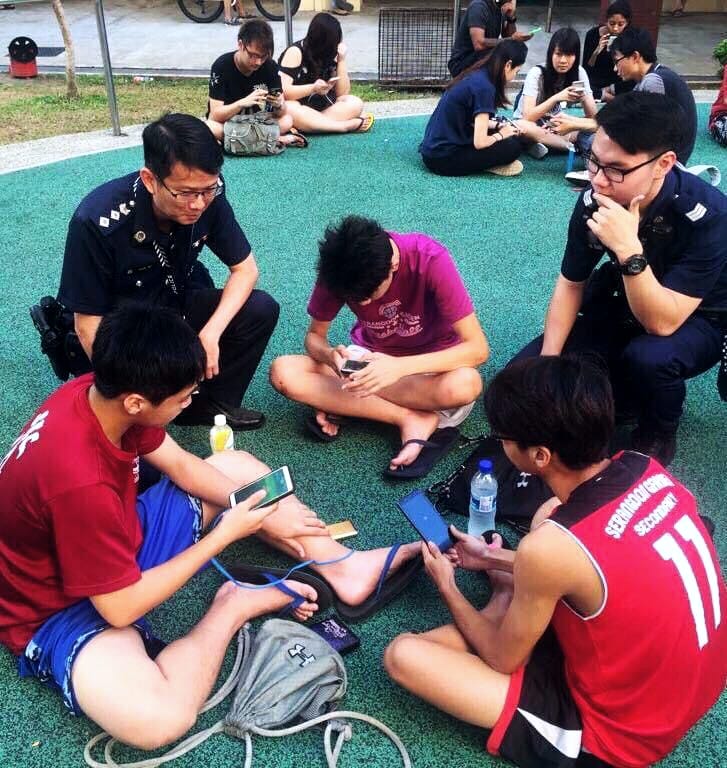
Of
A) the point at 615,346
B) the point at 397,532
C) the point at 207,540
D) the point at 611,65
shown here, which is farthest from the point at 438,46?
the point at 207,540

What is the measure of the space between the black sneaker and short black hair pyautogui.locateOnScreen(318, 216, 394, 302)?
111cm

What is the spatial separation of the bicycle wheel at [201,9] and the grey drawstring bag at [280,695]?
508 inches

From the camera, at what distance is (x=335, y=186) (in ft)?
18.9

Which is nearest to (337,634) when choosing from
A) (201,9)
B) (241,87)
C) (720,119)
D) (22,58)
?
(241,87)

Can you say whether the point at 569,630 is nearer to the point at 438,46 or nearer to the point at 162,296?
the point at 162,296

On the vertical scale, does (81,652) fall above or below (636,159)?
below

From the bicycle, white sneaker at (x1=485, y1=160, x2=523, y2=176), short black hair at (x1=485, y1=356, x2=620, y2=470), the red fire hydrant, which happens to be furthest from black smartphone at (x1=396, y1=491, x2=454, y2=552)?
the bicycle

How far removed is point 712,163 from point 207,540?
5599 mm

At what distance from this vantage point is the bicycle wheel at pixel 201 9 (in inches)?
512

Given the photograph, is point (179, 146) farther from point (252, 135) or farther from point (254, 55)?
point (252, 135)

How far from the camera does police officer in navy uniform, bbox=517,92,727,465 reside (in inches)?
102

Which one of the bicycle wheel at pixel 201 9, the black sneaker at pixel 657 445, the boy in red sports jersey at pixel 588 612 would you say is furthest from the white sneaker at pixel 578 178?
the bicycle wheel at pixel 201 9

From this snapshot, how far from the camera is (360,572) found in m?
2.36

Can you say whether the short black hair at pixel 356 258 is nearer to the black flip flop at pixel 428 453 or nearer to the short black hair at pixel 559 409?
the black flip flop at pixel 428 453
